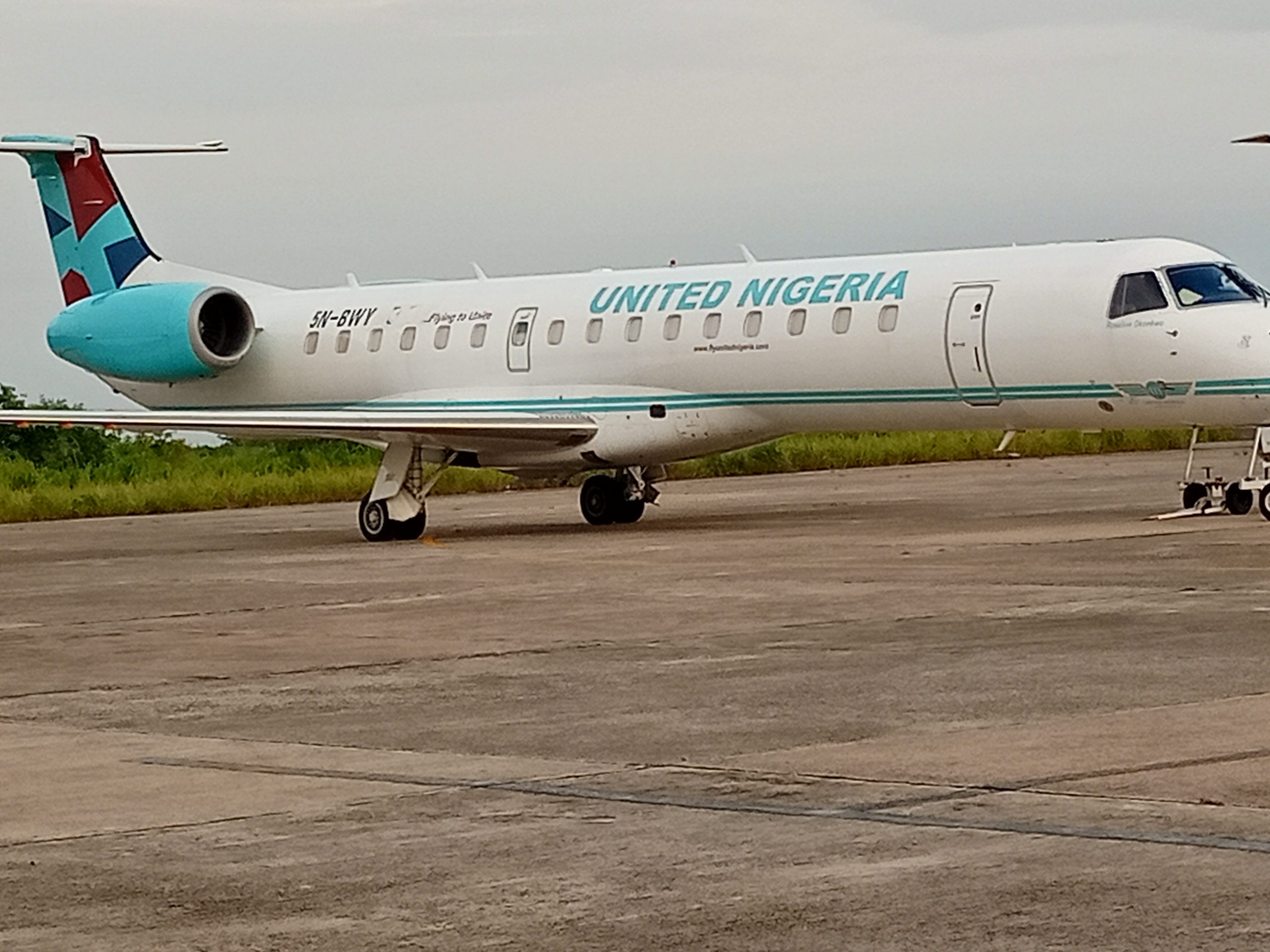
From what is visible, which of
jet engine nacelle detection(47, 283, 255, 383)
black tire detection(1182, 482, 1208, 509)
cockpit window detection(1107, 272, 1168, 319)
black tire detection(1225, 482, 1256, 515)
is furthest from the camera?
jet engine nacelle detection(47, 283, 255, 383)

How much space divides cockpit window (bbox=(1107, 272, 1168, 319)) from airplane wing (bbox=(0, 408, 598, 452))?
6.02 metres

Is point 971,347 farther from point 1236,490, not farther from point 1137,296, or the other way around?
point 1236,490

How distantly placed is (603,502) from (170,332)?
20.0ft

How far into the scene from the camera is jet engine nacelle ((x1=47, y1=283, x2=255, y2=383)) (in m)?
28.2

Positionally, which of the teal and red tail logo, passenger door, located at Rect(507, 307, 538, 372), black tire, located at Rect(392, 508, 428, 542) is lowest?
black tire, located at Rect(392, 508, 428, 542)

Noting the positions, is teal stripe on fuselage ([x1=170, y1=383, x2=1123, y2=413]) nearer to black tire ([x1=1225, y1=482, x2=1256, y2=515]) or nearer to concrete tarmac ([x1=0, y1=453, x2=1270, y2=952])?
black tire ([x1=1225, y1=482, x2=1256, y2=515])

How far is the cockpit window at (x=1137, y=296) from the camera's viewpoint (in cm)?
2164

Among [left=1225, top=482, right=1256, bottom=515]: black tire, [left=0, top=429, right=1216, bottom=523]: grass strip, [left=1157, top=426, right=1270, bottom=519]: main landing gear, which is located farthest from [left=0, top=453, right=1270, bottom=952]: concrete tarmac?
[left=0, top=429, right=1216, bottom=523]: grass strip

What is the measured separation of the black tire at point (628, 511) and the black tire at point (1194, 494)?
627 centimetres

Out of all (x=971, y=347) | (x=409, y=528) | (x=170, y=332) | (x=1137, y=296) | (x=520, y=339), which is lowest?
(x=409, y=528)

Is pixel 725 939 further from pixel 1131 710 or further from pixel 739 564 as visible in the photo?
pixel 739 564

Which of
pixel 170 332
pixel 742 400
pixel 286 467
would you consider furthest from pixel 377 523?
pixel 286 467

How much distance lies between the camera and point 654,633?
1369cm

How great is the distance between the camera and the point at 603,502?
85.6ft
